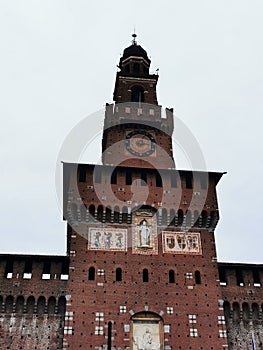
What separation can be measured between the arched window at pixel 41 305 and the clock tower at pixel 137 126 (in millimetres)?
9887

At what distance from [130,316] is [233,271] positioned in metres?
6.93

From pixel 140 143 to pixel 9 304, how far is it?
44.4 feet

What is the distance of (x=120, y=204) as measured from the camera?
2828 centimetres

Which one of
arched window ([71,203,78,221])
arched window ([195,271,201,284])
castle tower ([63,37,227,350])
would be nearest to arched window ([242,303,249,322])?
castle tower ([63,37,227,350])

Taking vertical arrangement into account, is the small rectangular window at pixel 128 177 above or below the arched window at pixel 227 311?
above

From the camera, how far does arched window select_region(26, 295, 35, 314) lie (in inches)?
1002

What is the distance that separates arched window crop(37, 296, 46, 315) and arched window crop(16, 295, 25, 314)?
836 mm

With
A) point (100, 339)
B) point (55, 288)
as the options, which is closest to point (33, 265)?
point (55, 288)

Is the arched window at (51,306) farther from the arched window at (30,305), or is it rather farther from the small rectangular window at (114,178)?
the small rectangular window at (114,178)

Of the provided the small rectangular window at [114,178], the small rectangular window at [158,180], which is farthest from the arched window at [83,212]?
the small rectangular window at [158,180]

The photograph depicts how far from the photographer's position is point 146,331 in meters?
24.9

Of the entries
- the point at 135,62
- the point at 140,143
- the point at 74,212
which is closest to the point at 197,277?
the point at 74,212

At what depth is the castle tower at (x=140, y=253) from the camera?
24875 millimetres

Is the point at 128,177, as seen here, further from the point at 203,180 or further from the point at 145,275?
the point at 145,275
